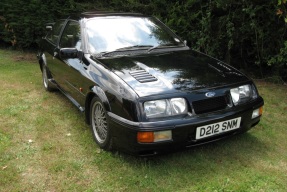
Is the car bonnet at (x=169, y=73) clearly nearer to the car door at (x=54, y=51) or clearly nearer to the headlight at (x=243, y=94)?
the headlight at (x=243, y=94)

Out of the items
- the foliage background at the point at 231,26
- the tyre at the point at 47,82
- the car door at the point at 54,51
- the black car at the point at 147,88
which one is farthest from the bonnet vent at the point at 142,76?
the foliage background at the point at 231,26

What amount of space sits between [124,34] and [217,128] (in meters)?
1.77

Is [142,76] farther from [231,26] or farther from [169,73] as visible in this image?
[231,26]

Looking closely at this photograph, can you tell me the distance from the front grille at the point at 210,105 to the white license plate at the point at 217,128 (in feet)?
0.50

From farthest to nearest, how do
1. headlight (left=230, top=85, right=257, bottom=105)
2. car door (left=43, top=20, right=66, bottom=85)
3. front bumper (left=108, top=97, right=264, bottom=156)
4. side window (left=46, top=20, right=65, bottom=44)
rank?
side window (left=46, top=20, right=65, bottom=44)
car door (left=43, top=20, right=66, bottom=85)
headlight (left=230, top=85, right=257, bottom=105)
front bumper (left=108, top=97, right=264, bottom=156)

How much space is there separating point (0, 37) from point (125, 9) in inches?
183

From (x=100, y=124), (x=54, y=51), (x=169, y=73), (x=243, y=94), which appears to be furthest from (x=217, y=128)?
(x=54, y=51)

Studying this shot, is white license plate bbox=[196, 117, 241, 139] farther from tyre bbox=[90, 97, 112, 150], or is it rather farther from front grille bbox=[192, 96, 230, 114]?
tyre bbox=[90, 97, 112, 150]

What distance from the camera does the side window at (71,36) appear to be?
4124mm

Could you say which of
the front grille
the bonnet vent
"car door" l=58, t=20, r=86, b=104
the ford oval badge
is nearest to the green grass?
"car door" l=58, t=20, r=86, b=104

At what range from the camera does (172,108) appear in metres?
2.93

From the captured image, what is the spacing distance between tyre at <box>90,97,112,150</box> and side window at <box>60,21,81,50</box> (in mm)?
905

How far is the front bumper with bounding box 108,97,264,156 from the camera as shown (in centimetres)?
282

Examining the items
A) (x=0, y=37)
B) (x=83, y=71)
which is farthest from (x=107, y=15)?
(x=0, y=37)
